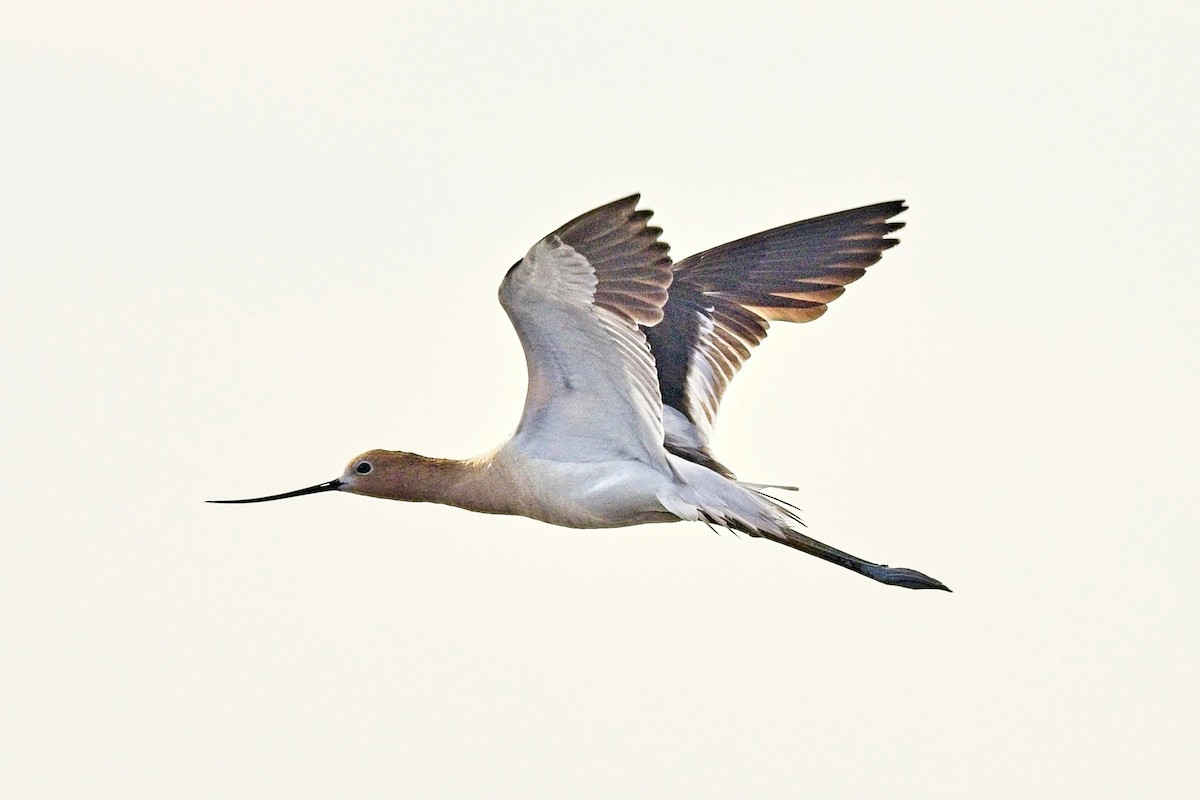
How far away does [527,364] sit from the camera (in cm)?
844

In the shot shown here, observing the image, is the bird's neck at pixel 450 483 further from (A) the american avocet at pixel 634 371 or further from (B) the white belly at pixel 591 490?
(B) the white belly at pixel 591 490

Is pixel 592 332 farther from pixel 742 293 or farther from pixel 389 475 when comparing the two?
pixel 742 293

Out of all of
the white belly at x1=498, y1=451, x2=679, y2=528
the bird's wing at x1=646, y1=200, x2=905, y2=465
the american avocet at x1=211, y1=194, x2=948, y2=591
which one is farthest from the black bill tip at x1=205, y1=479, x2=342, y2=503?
the bird's wing at x1=646, y1=200, x2=905, y2=465

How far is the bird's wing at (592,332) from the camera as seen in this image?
782 cm

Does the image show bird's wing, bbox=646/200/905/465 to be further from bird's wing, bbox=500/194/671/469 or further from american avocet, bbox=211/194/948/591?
bird's wing, bbox=500/194/671/469

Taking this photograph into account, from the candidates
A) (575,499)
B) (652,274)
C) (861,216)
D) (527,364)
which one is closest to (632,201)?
(652,274)

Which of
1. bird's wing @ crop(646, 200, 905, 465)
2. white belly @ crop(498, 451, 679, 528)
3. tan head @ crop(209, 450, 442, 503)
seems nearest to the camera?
white belly @ crop(498, 451, 679, 528)

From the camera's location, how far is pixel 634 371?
27.6 feet

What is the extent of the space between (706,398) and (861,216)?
136 centimetres

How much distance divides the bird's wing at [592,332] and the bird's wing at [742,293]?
2.89 feet

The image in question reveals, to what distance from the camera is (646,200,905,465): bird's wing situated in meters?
9.70

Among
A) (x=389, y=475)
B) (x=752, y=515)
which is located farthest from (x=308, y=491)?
(x=752, y=515)

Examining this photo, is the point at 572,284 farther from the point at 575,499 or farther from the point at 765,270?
the point at 765,270

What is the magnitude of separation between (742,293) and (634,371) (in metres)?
1.82
